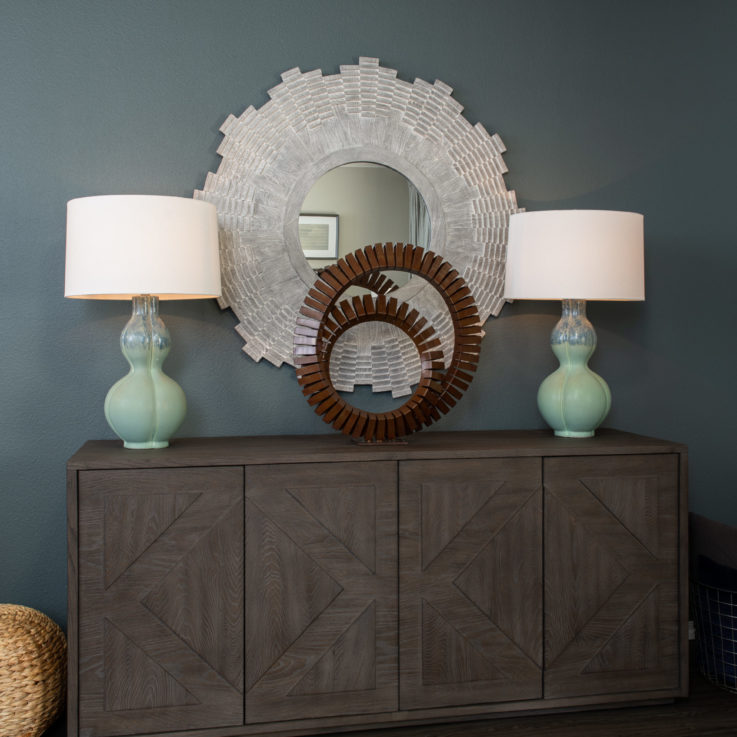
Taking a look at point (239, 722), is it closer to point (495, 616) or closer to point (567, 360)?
point (495, 616)

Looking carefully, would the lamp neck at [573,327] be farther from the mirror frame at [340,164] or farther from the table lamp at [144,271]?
the table lamp at [144,271]

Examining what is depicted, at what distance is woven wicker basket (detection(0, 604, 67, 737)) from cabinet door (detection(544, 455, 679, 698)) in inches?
54.1

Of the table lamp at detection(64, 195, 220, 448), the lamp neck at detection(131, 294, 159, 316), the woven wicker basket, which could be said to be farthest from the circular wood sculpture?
the woven wicker basket

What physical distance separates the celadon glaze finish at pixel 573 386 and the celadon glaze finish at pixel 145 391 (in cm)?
114

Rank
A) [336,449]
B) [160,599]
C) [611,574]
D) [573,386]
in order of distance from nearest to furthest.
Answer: [160,599] < [336,449] < [611,574] < [573,386]

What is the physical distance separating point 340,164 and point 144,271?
0.78 metres

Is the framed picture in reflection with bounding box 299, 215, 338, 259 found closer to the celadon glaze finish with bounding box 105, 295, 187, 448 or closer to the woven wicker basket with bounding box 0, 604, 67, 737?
the celadon glaze finish with bounding box 105, 295, 187, 448

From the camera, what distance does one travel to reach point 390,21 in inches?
99.2

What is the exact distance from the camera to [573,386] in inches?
94.1

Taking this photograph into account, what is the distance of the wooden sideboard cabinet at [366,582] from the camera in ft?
6.44

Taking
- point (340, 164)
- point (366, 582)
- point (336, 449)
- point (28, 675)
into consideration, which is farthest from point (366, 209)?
point (28, 675)

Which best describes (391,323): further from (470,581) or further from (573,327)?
(470,581)

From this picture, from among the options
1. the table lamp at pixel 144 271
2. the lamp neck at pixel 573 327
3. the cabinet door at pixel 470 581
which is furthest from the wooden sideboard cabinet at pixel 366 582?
the lamp neck at pixel 573 327

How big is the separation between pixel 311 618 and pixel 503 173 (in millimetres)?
1558
